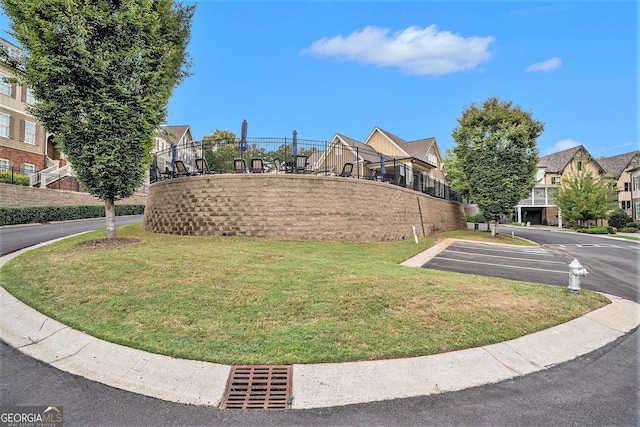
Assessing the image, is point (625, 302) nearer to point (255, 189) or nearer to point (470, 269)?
point (470, 269)

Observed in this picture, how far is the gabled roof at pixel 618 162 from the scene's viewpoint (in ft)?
136

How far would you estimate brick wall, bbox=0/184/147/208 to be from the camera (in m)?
19.6

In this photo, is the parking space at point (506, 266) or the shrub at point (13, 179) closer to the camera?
the parking space at point (506, 266)

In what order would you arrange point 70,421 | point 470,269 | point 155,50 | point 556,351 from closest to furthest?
point 70,421
point 556,351
point 470,269
point 155,50

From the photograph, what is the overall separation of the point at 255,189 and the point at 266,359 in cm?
988

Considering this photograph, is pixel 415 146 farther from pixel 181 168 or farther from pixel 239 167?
pixel 181 168

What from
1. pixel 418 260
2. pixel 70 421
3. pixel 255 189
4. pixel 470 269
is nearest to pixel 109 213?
pixel 255 189

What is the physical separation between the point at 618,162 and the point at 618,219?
1561 cm

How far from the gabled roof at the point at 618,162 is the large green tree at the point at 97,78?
181 feet

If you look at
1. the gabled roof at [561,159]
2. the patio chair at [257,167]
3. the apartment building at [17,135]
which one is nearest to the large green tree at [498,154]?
the patio chair at [257,167]

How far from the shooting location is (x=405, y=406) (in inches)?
117

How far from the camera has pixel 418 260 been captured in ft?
35.9

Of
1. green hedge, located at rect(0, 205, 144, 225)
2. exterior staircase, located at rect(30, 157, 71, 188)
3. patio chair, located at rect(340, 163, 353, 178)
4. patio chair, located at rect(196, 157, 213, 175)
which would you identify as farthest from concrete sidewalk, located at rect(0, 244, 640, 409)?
exterior staircase, located at rect(30, 157, 71, 188)

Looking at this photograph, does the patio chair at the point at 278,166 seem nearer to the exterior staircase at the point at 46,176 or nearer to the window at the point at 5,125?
the exterior staircase at the point at 46,176
